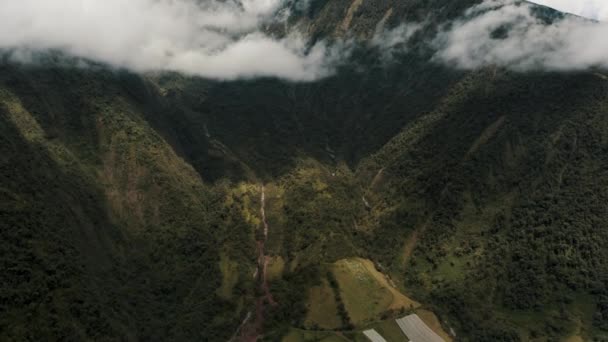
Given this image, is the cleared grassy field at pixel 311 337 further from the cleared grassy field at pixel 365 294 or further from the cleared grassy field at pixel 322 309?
the cleared grassy field at pixel 365 294

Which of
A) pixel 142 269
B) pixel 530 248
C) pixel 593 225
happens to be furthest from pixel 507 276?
pixel 142 269

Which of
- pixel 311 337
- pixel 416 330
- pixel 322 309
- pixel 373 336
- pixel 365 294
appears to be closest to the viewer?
pixel 373 336

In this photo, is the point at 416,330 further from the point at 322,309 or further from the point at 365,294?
the point at 322,309

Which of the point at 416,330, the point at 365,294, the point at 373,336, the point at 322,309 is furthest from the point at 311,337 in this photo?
the point at 416,330

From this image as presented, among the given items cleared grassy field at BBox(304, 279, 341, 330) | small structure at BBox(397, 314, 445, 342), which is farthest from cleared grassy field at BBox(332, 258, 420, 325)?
small structure at BBox(397, 314, 445, 342)

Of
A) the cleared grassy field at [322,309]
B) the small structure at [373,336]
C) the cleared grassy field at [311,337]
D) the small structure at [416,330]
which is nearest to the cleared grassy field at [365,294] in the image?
the cleared grassy field at [322,309]

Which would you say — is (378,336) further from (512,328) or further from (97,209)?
(97,209)
